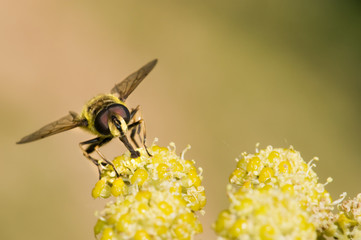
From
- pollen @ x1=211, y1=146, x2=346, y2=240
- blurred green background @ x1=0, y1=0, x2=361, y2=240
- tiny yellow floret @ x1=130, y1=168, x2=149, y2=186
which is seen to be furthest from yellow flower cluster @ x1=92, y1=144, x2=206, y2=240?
blurred green background @ x1=0, y1=0, x2=361, y2=240

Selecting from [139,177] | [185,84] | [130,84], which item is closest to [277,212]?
[139,177]

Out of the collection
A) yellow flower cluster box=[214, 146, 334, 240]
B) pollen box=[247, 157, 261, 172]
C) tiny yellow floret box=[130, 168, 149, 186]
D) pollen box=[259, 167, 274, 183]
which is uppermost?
pollen box=[247, 157, 261, 172]

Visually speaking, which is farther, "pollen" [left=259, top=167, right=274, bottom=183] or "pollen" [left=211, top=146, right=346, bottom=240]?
"pollen" [left=259, top=167, right=274, bottom=183]

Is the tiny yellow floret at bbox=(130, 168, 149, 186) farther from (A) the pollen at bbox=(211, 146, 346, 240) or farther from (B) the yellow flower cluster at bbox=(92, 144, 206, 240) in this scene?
(A) the pollen at bbox=(211, 146, 346, 240)

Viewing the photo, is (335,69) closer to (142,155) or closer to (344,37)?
(344,37)

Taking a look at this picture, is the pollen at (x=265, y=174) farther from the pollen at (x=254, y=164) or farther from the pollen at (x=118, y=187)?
the pollen at (x=118, y=187)

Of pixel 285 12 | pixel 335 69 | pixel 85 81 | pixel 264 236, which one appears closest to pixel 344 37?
pixel 335 69

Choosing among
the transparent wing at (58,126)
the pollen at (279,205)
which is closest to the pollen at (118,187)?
the pollen at (279,205)
